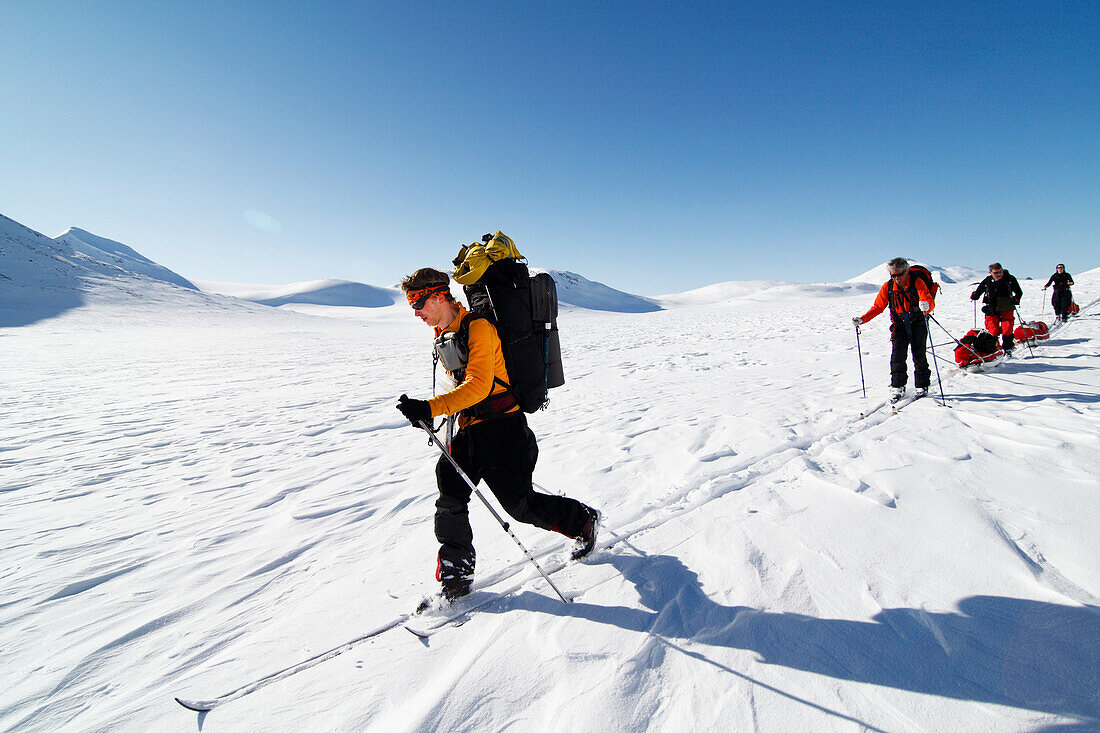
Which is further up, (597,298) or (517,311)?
(597,298)

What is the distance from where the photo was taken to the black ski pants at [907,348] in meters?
5.78

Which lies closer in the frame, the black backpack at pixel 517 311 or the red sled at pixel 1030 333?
the black backpack at pixel 517 311

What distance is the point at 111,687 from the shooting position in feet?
7.30

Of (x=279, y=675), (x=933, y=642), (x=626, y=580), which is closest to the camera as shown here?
(x=933, y=642)

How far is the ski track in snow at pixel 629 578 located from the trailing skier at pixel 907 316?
509mm

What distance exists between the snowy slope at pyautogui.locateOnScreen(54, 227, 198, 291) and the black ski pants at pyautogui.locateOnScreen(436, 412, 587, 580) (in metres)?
138

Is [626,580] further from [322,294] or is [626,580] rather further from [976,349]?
[322,294]

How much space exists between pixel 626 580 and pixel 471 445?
1287 mm

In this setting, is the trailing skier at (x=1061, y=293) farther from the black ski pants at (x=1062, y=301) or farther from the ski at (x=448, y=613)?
the ski at (x=448, y=613)

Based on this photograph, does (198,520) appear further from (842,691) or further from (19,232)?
(19,232)

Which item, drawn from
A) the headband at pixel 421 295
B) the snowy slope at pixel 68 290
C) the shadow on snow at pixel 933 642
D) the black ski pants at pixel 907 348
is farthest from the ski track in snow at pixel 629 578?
the snowy slope at pixel 68 290

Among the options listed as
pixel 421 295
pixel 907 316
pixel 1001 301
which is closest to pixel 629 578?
pixel 421 295

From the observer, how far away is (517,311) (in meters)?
2.62

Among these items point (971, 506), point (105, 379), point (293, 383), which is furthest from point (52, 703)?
point (105, 379)
